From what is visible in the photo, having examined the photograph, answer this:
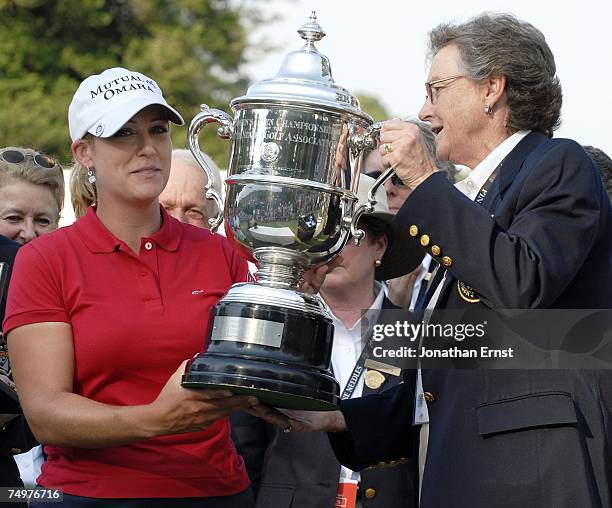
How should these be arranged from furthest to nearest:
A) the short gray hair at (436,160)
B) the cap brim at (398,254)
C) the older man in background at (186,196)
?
A: the short gray hair at (436,160) → the older man in background at (186,196) → the cap brim at (398,254)

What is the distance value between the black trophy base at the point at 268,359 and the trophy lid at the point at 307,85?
1.88 feet

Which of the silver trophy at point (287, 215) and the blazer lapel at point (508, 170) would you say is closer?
the silver trophy at point (287, 215)

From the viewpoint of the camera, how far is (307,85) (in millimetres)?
3117

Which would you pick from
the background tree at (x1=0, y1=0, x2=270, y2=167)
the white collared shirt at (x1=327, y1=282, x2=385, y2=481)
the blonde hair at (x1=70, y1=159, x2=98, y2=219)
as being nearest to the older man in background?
the blonde hair at (x1=70, y1=159, x2=98, y2=219)

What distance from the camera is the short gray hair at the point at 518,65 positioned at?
3.34 meters

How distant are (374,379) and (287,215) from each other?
1.20 meters

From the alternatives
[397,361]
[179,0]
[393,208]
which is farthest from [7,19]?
[397,361]

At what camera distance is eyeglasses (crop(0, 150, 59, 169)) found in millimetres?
4770

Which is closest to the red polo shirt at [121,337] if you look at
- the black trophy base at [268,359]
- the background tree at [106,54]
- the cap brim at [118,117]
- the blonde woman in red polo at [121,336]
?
the blonde woman in red polo at [121,336]

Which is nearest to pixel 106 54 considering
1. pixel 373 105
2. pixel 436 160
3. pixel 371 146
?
pixel 436 160

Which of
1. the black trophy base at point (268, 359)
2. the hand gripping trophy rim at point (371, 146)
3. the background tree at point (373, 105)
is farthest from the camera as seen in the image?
the background tree at point (373, 105)

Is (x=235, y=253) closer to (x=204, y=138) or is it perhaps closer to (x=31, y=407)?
(x=31, y=407)

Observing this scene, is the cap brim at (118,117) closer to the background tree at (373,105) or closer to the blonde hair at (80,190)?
the blonde hair at (80,190)

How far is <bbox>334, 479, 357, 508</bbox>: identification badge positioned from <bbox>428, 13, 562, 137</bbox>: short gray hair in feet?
5.02
